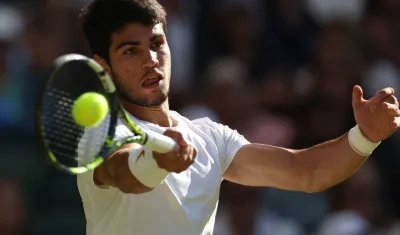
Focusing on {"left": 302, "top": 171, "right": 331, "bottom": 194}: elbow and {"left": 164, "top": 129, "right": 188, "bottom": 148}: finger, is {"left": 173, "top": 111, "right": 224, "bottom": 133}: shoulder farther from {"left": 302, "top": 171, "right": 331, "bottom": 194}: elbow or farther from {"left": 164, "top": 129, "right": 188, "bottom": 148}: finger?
{"left": 164, "top": 129, "right": 188, "bottom": 148}: finger

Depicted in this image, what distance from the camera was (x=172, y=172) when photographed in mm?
4863

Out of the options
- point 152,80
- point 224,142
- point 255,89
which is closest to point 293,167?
point 224,142

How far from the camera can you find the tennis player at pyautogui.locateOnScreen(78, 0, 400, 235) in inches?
201

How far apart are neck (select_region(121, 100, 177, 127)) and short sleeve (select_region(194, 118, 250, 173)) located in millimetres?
241

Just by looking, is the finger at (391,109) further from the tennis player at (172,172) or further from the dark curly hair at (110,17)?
the dark curly hair at (110,17)

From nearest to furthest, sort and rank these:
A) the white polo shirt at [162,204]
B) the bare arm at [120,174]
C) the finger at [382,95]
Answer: the bare arm at [120,174] < the white polo shirt at [162,204] < the finger at [382,95]

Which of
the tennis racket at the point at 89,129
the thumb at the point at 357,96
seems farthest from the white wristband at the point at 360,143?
the tennis racket at the point at 89,129

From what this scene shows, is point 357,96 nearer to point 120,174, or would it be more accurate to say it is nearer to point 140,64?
point 140,64

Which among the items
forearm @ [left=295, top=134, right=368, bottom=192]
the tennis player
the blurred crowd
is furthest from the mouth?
the blurred crowd

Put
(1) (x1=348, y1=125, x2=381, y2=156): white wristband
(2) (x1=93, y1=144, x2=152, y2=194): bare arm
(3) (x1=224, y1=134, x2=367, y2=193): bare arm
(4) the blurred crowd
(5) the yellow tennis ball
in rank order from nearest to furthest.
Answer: (5) the yellow tennis ball < (2) (x1=93, y1=144, x2=152, y2=194): bare arm < (1) (x1=348, y1=125, x2=381, y2=156): white wristband < (3) (x1=224, y1=134, x2=367, y2=193): bare arm < (4) the blurred crowd

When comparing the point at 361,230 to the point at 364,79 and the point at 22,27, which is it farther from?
the point at 22,27

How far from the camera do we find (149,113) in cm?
A: 535

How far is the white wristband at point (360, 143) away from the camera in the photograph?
17.7 feet

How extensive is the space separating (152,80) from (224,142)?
0.57 m
